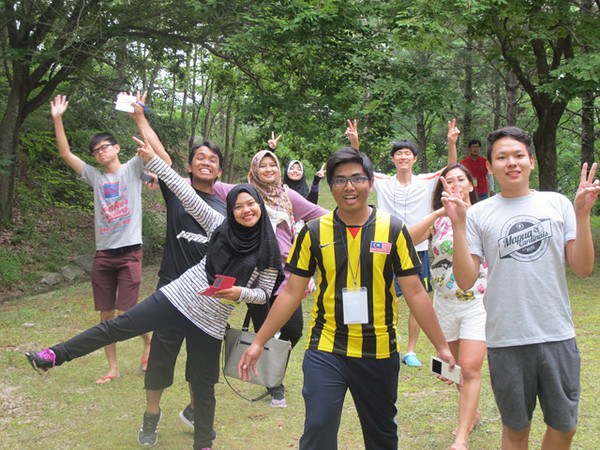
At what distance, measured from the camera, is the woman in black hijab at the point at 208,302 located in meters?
3.78

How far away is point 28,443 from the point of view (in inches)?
166

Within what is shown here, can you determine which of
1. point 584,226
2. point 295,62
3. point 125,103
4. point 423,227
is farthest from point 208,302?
point 295,62

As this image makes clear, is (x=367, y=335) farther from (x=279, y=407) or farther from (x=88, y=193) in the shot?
(x=88, y=193)

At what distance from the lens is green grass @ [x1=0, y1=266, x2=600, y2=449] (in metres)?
4.26

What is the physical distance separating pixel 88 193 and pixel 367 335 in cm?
1486

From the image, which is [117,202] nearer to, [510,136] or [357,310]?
[357,310]

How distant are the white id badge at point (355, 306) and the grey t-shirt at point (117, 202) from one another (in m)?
3.13

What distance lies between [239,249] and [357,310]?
1.09 meters

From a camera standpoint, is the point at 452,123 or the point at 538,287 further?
the point at 452,123

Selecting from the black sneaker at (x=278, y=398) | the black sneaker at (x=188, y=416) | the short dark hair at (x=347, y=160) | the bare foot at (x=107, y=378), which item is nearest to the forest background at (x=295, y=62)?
the bare foot at (x=107, y=378)

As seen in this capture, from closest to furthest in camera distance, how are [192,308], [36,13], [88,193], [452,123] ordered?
[192,308] → [452,123] → [36,13] → [88,193]

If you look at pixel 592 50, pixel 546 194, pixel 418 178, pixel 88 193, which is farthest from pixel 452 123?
pixel 88 193

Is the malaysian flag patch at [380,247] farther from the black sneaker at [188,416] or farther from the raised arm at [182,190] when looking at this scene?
the black sneaker at [188,416]

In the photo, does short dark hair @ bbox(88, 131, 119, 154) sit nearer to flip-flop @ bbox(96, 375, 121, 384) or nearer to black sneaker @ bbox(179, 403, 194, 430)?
flip-flop @ bbox(96, 375, 121, 384)
